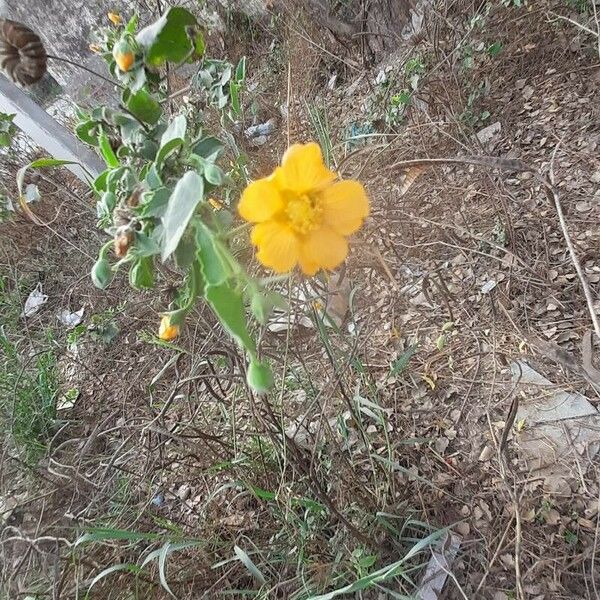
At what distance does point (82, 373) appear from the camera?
6.98 feet

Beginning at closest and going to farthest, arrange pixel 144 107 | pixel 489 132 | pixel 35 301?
pixel 144 107, pixel 489 132, pixel 35 301

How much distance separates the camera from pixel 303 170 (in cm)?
60

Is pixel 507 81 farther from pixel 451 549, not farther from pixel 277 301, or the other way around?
pixel 277 301

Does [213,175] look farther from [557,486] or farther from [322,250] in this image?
[557,486]

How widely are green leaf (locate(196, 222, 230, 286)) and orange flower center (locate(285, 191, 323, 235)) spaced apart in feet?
0.35

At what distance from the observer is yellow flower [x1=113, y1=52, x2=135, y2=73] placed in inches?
29.1

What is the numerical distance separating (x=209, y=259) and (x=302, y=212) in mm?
137

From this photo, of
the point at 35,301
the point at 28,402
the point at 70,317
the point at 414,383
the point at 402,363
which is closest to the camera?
the point at 402,363

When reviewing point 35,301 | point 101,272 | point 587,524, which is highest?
point 101,272

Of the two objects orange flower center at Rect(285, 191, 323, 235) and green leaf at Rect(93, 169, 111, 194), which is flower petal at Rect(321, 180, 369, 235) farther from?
green leaf at Rect(93, 169, 111, 194)

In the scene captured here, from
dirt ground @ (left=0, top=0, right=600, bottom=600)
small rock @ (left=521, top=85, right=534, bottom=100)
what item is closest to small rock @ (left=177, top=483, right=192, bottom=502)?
dirt ground @ (left=0, top=0, right=600, bottom=600)

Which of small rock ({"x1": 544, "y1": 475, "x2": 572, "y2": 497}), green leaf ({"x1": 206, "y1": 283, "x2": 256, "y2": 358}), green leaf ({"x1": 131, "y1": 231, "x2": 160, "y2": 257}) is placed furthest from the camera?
small rock ({"x1": 544, "y1": 475, "x2": 572, "y2": 497})

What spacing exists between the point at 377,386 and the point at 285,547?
17.6 inches

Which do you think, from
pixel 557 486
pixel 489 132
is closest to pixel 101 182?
pixel 557 486
